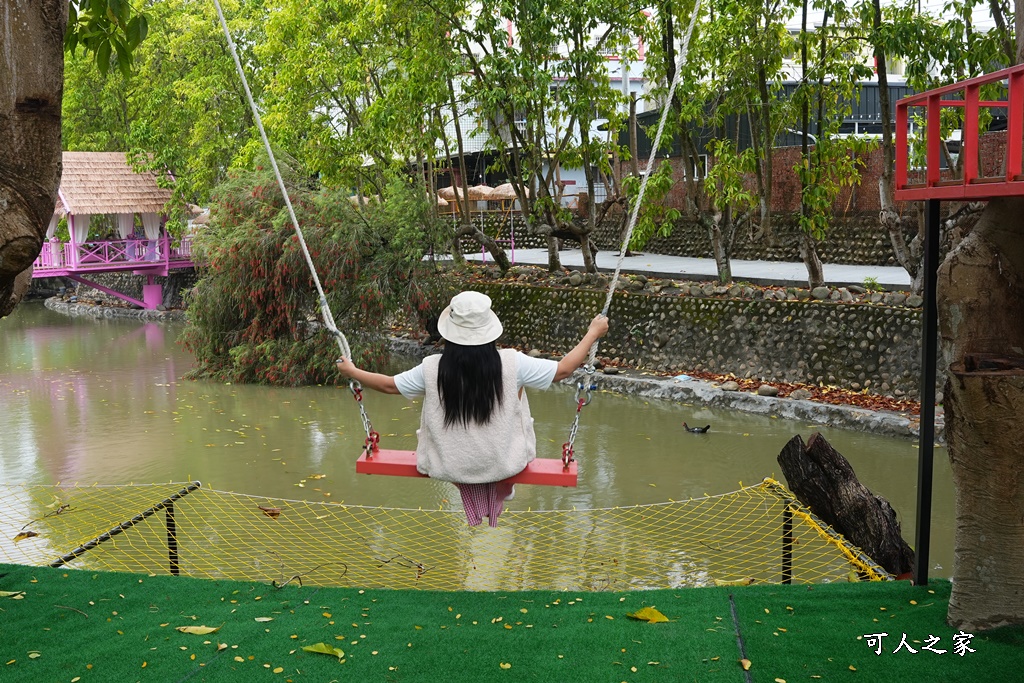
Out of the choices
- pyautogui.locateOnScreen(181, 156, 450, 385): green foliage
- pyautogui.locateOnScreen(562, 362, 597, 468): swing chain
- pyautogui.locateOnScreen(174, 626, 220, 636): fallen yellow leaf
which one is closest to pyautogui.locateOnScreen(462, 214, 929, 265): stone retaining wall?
pyautogui.locateOnScreen(181, 156, 450, 385): green foliage

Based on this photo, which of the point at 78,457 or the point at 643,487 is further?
the point at 78,457

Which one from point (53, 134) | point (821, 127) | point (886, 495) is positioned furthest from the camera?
point (821, 127)

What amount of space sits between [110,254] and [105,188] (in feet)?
5.07

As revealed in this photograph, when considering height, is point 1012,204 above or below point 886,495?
above

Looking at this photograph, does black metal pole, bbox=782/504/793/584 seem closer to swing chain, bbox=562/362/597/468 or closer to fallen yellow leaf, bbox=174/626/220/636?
swing chain, bbox=562/362/597/468

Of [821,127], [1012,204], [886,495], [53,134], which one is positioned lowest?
[886,495]

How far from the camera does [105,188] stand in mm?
19703

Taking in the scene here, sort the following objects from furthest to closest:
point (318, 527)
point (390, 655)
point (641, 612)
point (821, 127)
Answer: point (821, 127) → point (318, 527) → point (641, 612) → point (390, 655)

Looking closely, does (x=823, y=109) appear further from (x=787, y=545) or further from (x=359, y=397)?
(x=359, y=397)

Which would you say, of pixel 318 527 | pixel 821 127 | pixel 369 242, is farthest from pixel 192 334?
pixel 821 127

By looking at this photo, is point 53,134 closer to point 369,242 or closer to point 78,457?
point 78,457

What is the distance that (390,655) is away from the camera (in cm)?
349

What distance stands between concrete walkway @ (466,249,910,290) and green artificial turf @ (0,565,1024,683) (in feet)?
27.0

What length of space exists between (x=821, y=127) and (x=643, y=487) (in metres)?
5.37
